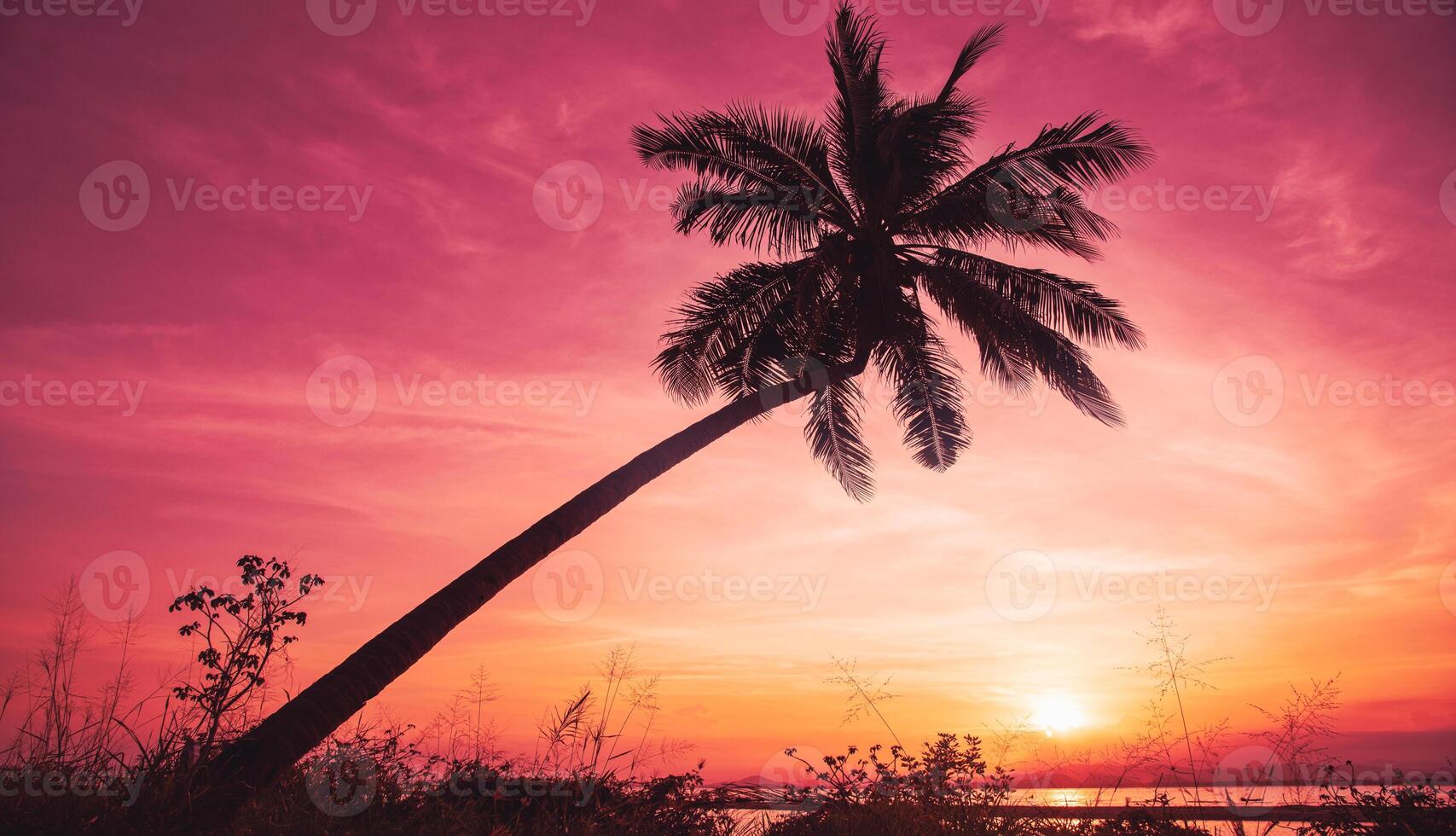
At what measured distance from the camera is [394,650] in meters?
6.55

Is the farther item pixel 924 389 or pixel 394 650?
pixel 924 389

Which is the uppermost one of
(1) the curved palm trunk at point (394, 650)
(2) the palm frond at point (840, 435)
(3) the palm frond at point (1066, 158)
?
(3) the palm frond at point (1066, 158)

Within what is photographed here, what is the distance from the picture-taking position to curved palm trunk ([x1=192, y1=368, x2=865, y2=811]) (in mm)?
5301

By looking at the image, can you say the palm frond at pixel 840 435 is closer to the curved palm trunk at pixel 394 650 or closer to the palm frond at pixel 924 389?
the palm frond at pixel 924 389

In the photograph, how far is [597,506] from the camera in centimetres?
874

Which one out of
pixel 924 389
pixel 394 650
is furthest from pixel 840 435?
pixel 394 650

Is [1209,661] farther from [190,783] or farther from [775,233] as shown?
[775,233]

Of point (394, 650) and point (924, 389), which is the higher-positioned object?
point (924, 389)

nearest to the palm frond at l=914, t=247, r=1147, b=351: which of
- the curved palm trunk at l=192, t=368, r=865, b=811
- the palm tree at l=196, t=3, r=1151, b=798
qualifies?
the palm tree at l=196, t=3, r=1151, b=798

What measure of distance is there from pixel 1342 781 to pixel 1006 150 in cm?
920

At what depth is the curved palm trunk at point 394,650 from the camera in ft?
17.4

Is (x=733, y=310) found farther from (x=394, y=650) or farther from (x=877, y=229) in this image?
(x=394, y=650)

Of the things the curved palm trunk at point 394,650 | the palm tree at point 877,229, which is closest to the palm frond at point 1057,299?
the palm tree at point 877,229

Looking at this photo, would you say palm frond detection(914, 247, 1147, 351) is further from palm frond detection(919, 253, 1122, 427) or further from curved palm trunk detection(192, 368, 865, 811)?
curved palm trunk detection(192, 368, 865, 811)
